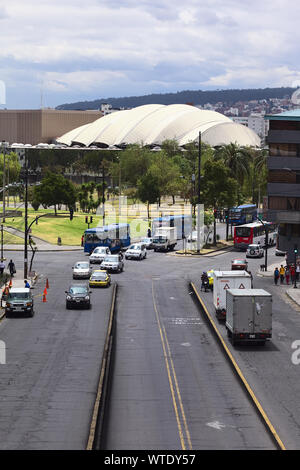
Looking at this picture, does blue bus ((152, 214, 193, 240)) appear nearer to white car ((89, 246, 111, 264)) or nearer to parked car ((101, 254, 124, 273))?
white car ((89, 246, 111, 264))

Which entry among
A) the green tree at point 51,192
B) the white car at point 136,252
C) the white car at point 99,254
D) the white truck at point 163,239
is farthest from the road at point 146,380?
the green tree at point 51,192

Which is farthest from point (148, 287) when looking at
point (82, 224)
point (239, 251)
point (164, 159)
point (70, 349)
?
point (164, 159)

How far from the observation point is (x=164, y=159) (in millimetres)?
185500

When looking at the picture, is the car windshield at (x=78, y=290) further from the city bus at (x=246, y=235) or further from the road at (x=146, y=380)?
the city bus at (x=246, y=235)

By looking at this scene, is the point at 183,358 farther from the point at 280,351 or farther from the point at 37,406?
the point at 37,406

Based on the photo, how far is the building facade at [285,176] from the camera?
89875mm

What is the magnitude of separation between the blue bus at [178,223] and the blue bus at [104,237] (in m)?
12.9

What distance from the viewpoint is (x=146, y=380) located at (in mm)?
38594

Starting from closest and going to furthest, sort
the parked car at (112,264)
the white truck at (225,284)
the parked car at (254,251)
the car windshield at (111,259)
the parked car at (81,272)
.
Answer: the white truck at (225,284)
the parked car at (81,272)
the parked car at (112,264)
the car windshield at (111,259)
the parked car at (254,251)

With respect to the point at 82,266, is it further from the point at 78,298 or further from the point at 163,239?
the point at 163,239

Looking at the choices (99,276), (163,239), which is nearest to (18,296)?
(99,276)

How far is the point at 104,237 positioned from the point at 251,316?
164ft

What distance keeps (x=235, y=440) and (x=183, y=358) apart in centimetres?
1459

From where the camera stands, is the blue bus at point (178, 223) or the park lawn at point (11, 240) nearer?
the park lawn at point (11, 240)
